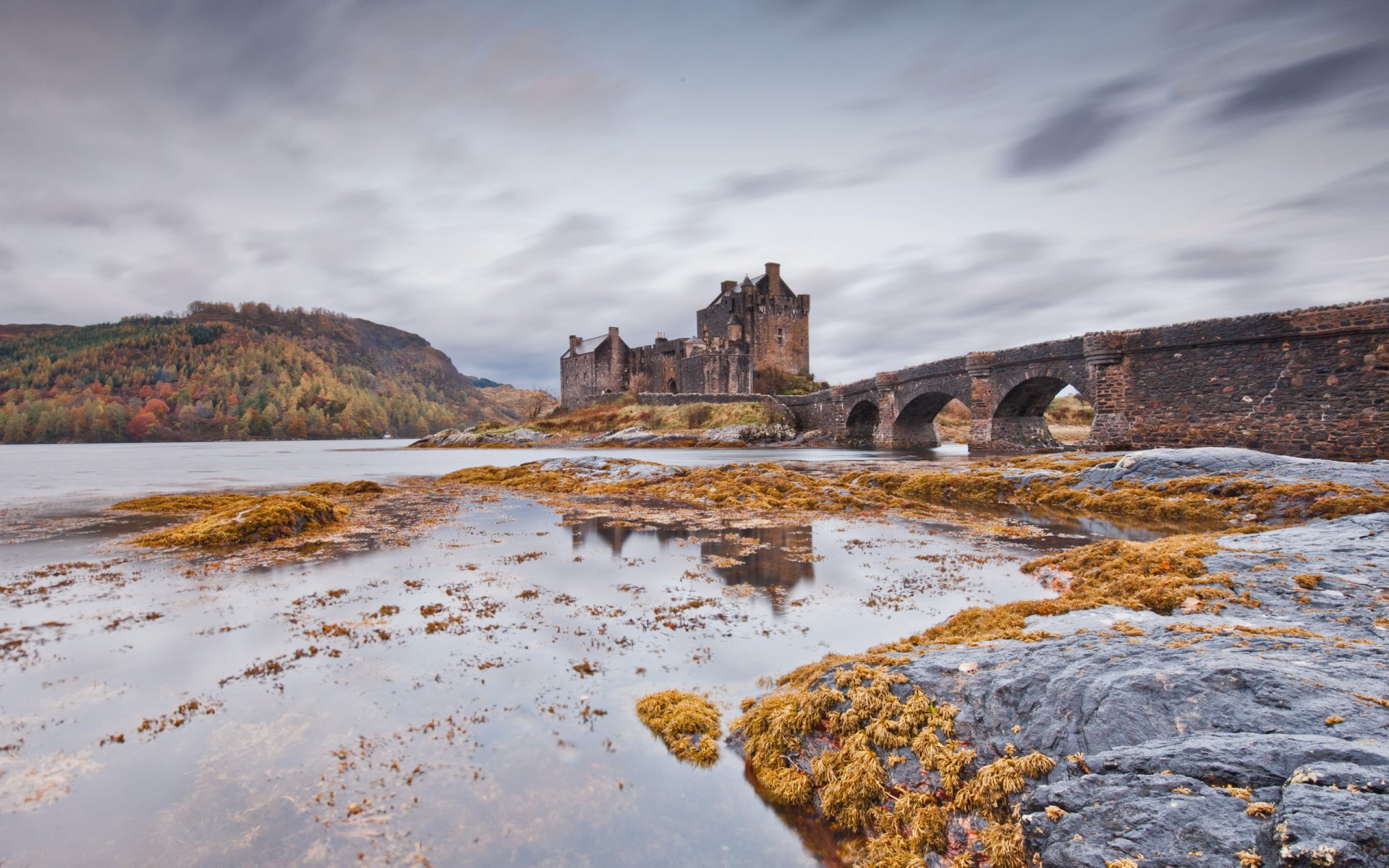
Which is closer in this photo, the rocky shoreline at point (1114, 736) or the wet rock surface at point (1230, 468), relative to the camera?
the rocky shoreline at point (1114, 736)

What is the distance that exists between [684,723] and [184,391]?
169139 mm

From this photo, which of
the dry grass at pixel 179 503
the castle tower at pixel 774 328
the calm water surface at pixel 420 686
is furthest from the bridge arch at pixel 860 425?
the dry grass at pixel 179 503

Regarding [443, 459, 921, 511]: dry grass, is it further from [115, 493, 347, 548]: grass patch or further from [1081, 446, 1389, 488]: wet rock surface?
[115, 493, 347, 548]: grass patch

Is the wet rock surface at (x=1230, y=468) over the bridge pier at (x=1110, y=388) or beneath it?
beneath

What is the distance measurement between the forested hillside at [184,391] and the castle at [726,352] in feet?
303

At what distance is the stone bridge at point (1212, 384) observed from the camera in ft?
61.2

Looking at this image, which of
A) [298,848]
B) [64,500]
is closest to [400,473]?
[64,500]

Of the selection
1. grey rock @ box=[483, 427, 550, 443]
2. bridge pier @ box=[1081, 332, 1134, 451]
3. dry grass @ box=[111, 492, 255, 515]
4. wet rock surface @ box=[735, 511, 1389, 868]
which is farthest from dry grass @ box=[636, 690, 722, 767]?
grey rock @ box=[483, 427, 550, 443]

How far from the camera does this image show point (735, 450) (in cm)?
4931

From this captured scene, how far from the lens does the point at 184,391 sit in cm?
13475

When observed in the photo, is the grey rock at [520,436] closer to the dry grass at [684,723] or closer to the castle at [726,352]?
the castle at [726,352]

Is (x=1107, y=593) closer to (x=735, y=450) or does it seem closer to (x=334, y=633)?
(x=334, y=633)

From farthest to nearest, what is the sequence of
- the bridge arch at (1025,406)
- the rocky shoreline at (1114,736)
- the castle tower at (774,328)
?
the castle tower at (774,328)
the bridge arch at (1025,406)
the rocky shoreline at (1114,736)

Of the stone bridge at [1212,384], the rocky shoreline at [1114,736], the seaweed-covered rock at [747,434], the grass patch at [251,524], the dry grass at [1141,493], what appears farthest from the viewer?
the seaweed-covered rock at [747,434]
